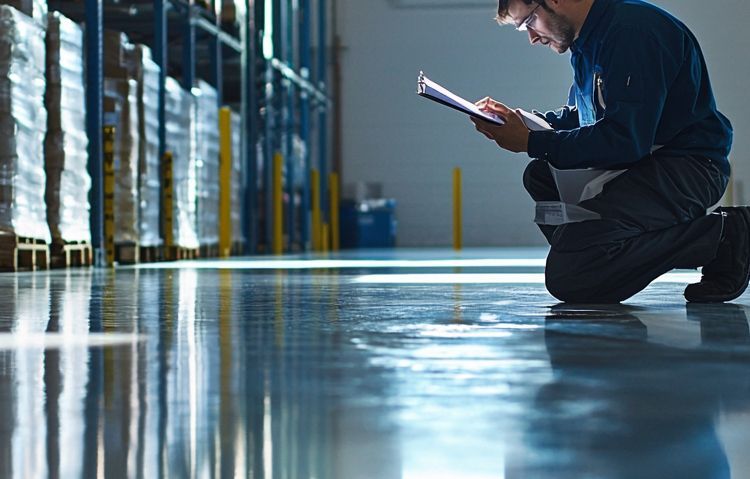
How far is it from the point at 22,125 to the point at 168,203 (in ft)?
10.1

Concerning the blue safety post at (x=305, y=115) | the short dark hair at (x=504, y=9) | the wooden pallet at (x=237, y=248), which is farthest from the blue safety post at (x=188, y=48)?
the short dark hair at (x=504, y=9)

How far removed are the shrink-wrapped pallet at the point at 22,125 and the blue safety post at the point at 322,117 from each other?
11.0 m

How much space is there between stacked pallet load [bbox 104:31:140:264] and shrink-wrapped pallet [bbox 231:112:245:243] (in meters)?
3.77

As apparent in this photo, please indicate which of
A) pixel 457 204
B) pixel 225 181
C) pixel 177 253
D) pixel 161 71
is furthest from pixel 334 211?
pixel 161 71

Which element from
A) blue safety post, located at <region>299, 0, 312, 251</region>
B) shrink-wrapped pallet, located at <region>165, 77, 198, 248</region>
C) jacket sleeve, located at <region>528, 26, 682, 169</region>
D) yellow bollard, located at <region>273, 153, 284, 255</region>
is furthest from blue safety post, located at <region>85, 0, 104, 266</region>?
blue safety post, located at <region>299, 0, 312, 251</region>

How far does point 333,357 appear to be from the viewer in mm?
2102

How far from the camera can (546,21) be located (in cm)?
371

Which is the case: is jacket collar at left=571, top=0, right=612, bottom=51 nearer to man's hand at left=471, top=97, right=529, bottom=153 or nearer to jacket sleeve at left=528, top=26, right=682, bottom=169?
jacket sleeve at left=528, top=26, right=682, bottom=169

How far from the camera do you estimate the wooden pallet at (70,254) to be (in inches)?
305

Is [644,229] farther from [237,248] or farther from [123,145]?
[237,248]

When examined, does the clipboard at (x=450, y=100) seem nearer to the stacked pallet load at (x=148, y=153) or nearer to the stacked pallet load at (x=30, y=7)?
the stacked pallet load at (x=30, y=7)

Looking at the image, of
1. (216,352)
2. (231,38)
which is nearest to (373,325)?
(216,352)

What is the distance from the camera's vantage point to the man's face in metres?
3.68

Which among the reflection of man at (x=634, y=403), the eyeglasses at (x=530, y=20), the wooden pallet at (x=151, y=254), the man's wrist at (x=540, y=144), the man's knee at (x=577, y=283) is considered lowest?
the reflection of man at (x=634, y=403)
